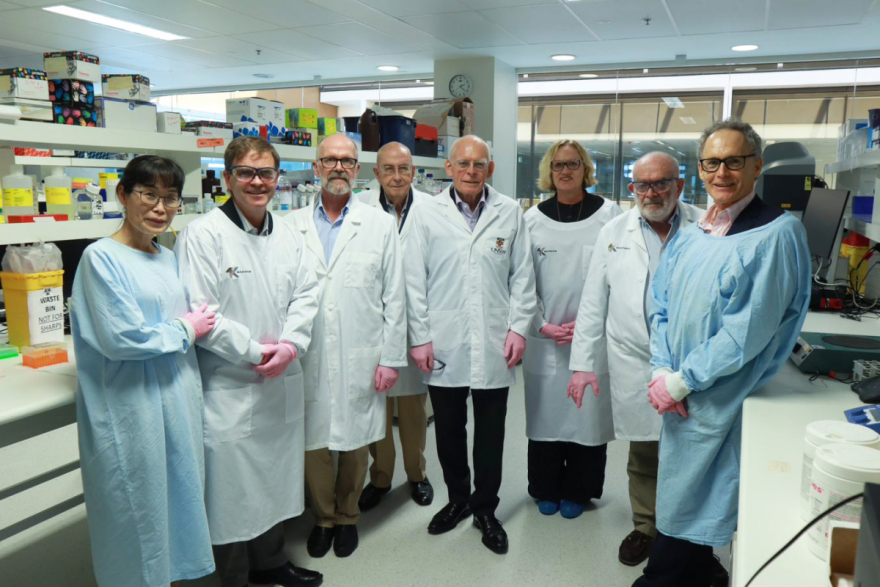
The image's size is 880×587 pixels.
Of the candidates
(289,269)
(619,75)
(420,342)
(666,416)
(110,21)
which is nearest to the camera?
(666,416)

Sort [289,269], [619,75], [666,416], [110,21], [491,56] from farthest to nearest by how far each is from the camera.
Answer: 1. [619,75]
2. [491,56]
3. [110,21]
4. [289,269]
5. [666,416]

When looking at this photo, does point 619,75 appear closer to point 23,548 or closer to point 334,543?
point 334,543

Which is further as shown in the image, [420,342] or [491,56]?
[491,56]

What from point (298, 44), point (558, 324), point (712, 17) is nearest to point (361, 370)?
point (558, 324)

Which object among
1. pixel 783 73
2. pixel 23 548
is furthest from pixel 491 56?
pixel 23 548

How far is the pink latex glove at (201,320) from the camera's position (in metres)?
1.74

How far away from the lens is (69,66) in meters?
2.22

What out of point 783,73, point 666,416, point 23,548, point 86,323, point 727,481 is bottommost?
point 23,548

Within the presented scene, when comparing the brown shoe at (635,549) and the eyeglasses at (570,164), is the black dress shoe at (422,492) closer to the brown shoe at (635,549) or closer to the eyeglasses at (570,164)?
the brown shoe at (635,549)

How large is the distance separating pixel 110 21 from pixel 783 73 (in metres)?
5.59

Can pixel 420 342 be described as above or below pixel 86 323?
below

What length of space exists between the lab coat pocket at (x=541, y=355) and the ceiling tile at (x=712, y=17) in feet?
8.38

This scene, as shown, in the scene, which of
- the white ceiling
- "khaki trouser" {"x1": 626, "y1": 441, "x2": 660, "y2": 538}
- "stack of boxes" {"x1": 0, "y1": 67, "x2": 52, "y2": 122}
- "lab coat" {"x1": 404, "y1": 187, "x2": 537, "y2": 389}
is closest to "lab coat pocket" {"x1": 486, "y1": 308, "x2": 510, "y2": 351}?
"lab coat" {"x1": 404, "y1": 187, "x2": 537, "y2": 389}

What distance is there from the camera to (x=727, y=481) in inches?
64.0
